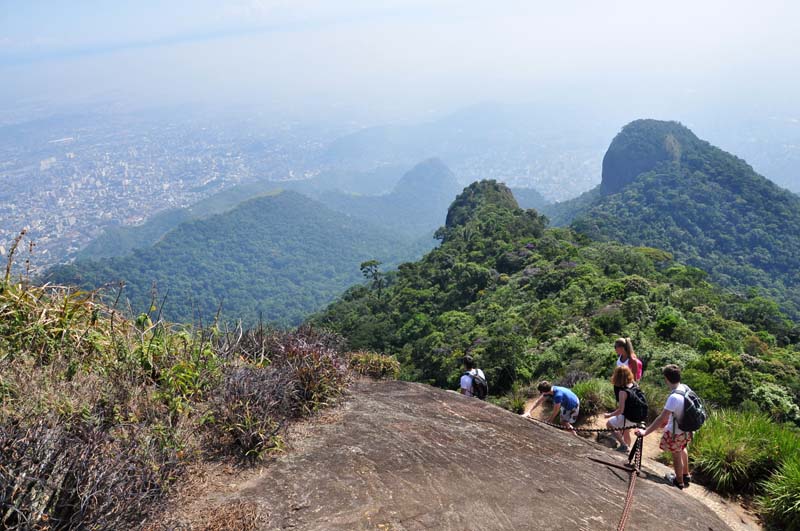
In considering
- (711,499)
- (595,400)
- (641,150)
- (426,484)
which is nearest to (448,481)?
(426,484)

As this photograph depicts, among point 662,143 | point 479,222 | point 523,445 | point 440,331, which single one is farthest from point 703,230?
point 523,445

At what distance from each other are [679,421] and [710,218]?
85.6 m

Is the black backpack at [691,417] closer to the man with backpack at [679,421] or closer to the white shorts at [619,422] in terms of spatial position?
the man with backpack at [679,421]

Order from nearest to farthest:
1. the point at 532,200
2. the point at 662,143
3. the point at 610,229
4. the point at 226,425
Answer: the point at 226,425, the point at 610,229, the point at 662,143, the point at 532,200

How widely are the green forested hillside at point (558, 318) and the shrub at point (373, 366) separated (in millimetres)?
4831

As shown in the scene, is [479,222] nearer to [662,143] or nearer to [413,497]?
[413,497]

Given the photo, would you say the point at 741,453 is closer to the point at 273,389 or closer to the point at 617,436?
the point at 617,436

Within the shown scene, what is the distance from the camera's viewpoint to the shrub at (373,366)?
8.42 metres

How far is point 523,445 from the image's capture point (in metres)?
5.30

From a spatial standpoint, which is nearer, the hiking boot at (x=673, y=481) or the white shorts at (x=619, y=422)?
the hiking boot at (x=673, y=481)

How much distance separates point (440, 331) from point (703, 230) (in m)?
64.9

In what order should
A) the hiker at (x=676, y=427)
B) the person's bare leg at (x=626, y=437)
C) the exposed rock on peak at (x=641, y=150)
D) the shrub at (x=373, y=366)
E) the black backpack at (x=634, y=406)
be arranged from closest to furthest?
the hiker at (x=676, y=427) < the black backpack at (x=634, y=406) < the person's bare leg at (x=626, y=437) < the shrub at (x=373, y=366) < the exposed rock on peak at (x=641, y=150)

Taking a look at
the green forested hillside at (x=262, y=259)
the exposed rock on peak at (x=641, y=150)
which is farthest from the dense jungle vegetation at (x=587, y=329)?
the exposed rock on peak at (x=641, y=150)

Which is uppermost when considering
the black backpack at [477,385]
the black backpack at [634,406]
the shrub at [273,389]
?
the shrub at [273,389]
